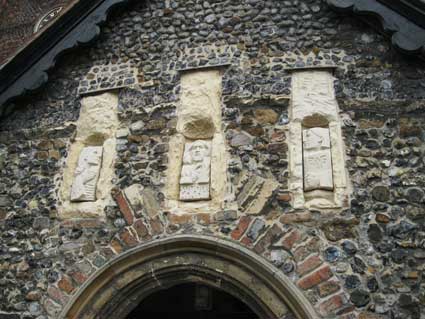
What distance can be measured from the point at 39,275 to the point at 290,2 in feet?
12.0

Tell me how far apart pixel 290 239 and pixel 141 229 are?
52.9 inches

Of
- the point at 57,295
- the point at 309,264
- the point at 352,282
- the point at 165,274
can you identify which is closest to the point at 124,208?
the point at 165,274

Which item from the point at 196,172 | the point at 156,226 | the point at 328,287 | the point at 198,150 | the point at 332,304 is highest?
the point at 198,150

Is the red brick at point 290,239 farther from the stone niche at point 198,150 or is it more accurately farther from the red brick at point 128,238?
the red brick at point 128,238

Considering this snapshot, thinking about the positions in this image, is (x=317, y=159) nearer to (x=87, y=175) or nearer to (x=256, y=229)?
(x=256, y=229)

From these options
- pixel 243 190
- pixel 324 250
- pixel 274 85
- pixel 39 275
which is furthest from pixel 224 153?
pixel 39 275

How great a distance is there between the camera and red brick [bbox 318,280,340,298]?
399 centimetres

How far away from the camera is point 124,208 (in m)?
4.76

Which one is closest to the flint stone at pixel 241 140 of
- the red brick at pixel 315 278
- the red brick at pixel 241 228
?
the red brick at pixel 241 228

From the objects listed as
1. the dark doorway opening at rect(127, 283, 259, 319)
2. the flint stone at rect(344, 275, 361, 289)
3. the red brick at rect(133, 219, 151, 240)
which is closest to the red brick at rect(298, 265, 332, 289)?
the flint stone at rect(344, 275, 361, 289)

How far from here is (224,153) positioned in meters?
4.74

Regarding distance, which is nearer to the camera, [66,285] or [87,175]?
[66,285]

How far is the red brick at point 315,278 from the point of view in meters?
4.04

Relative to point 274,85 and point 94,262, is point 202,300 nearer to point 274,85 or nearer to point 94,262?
point 94,262
